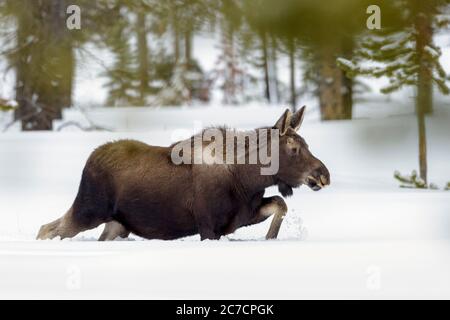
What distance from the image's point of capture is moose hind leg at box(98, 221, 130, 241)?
31.9 feet

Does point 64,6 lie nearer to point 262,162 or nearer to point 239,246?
point 262,162

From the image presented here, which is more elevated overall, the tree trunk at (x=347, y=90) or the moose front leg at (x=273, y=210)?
the tree trunk at (x=347, y=90)

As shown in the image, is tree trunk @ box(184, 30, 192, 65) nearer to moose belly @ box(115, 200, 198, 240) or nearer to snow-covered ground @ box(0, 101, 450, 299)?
snow-covered ground @ box(0, 101, 450, 299)

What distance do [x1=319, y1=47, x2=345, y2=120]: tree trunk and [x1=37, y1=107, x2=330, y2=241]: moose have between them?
1092cm

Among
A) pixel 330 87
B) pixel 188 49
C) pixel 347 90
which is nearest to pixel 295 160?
pixel 330 87

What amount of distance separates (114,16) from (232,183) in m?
11.7

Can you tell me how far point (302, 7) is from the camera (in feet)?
62.0

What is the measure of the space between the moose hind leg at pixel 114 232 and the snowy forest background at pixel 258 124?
45cm

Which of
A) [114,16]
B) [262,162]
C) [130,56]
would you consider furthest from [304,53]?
[262,162]

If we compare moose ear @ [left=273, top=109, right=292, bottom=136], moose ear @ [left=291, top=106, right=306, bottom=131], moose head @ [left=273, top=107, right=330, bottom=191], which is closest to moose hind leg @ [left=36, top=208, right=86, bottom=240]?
moose head @ [left=273, top=107, right=330, bottom=191]

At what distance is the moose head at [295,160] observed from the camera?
30.1 ft

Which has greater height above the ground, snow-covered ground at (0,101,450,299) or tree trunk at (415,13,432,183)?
tree trunk at (415,13,432,183)

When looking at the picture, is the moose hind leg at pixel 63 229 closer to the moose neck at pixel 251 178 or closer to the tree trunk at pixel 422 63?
the moose neck at pixel 251 178

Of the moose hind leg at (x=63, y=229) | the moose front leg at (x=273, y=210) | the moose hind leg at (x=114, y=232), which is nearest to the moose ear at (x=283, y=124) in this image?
the moose front leg at (x=273, y=210)
